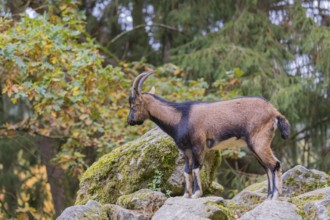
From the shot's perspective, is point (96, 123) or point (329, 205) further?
point (96, 123)

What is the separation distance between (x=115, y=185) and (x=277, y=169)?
7.19ft

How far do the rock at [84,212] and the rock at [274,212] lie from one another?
167cm

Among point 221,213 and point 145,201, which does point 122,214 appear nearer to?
point 145,201

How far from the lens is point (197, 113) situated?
7.54 metres

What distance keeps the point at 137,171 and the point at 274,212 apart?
91.1 inches

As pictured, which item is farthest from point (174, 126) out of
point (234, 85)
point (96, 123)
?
point (234, 85)

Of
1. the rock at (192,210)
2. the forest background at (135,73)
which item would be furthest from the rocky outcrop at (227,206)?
the forest background at (135,73)

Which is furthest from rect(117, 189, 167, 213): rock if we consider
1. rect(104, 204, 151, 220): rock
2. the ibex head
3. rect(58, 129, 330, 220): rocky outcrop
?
the ibex head

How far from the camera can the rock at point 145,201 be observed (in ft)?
24.7

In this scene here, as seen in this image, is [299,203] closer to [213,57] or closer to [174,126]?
[174,126]

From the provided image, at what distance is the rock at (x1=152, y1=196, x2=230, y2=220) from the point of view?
22.0 ft

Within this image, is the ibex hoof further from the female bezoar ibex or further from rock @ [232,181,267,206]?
rock @ [232,181,267,206]

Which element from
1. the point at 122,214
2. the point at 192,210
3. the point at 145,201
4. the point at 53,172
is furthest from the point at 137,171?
the point at 53,172

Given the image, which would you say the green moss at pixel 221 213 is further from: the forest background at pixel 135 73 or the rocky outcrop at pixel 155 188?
the forest background at pixel 135 73
